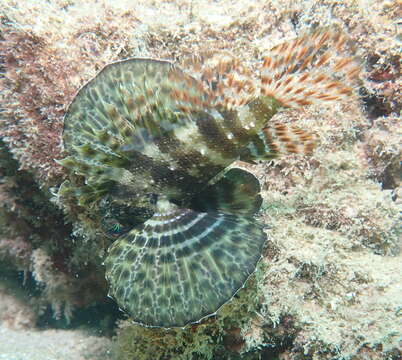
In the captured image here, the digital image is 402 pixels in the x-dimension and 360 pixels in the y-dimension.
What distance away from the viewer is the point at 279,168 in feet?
10.9

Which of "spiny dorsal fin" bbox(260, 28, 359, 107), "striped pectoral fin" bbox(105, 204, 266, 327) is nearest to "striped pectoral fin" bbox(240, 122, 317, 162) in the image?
"spiny dorsal fin" bbox(260, 28, 359, 107)

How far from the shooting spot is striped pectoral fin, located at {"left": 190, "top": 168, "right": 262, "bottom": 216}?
2.83 m

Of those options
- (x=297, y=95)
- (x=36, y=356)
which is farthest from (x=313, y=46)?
(x=36, y=356)

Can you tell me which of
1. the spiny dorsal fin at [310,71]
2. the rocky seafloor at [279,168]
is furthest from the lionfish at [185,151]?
the rocky seafloor at [279,168]

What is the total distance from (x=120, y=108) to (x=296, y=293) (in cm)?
225

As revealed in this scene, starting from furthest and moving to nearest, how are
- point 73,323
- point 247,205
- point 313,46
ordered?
1. point 73,323
2. point 247,205
3. point 313,46

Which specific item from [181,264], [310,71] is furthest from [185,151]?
[310,71]

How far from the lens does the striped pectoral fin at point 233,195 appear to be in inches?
111

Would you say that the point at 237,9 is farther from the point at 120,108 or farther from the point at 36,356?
the point at 36,356

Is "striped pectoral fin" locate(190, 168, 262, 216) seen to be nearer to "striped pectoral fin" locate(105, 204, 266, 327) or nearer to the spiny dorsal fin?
"striped pectoral fin" locate(105, 204, 266, 327)

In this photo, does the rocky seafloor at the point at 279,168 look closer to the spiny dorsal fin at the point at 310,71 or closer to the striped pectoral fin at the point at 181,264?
the striped pectoral fin at the point at 181,264

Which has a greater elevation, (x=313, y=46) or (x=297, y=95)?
(x=313, y=46)

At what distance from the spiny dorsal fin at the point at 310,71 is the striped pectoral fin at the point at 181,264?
43.2 inches

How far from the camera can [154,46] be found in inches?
134
